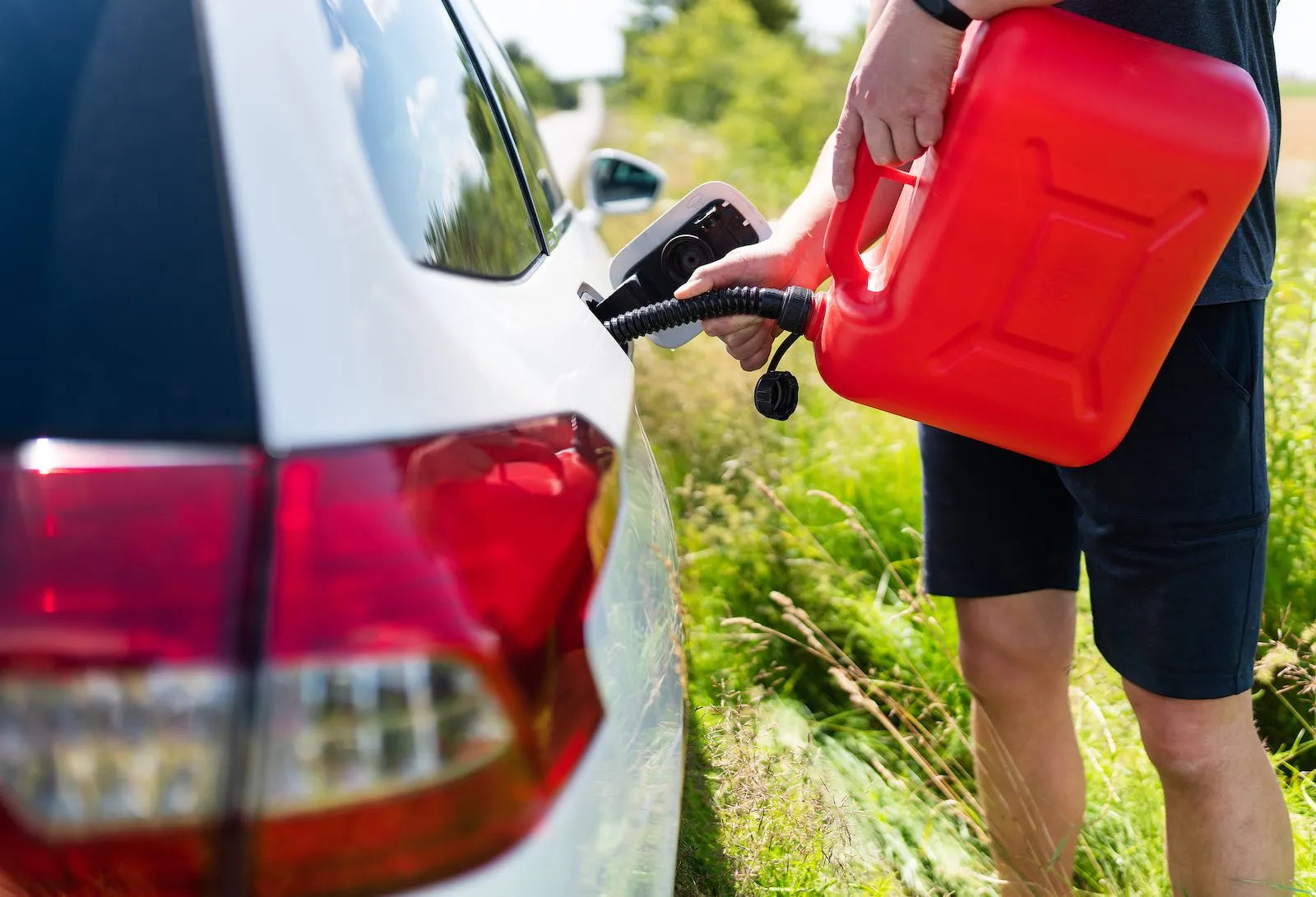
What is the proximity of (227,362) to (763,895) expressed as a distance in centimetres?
157

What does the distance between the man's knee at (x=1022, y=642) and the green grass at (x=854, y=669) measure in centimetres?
23

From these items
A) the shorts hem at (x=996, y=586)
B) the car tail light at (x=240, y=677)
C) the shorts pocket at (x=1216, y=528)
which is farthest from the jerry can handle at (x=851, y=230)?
the car tail light at (x=240, y=677)

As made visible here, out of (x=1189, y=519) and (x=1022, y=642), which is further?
(x=1022, y=642)

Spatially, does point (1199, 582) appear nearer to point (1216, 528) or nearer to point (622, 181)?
point (1216, 528)

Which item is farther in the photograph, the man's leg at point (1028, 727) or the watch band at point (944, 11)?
the man's leg at point (1028, 727)

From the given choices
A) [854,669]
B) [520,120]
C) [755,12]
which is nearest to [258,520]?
[854,669]

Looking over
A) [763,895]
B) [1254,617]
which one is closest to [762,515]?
[763,895]

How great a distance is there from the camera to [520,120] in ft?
8.64

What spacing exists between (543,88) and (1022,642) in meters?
20.0

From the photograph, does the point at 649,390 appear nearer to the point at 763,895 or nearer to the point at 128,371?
the point at 763,895

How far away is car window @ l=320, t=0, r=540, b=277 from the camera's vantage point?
3.46 ft

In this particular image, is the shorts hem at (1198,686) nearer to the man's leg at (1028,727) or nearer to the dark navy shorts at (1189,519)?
the dark navy shorts at (1189,519)

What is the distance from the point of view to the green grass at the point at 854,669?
2104 mm

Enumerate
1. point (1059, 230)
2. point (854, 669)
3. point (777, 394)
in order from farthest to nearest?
point (854, 669)
point (777, 394)
point (1059, 230)
